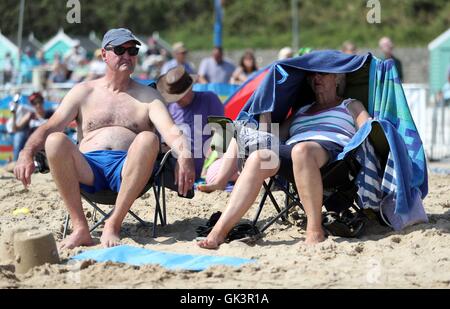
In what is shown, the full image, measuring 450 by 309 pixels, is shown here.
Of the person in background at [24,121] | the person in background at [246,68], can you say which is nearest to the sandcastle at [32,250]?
the person in background at [24,121]

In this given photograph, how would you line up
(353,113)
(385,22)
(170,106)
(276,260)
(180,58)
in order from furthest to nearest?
1. (385,22)
2. (180,58)
3. (170,106)
4. (353,113)
5. (276,260)

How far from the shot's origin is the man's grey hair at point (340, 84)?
18.5 ft

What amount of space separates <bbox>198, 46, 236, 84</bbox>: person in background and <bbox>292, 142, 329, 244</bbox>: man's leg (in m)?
8.38

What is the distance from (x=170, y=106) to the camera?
805 cm

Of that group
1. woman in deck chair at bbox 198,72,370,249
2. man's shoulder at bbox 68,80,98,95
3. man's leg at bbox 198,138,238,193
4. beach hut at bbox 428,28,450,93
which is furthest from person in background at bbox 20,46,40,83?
woman in deck chair at bbox 198,72,370,249

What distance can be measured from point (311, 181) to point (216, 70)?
8680 millimetres

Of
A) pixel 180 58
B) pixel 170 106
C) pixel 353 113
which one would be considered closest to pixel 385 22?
pixel 180 58

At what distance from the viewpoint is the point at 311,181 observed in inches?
198

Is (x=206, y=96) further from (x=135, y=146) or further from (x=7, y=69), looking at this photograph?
(x=7, y=69)

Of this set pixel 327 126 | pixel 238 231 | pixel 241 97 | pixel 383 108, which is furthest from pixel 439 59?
pixel 238 231

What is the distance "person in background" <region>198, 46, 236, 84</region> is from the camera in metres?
13.4

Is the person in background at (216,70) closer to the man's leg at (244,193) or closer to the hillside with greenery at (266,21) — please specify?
the man's leg at (244,193)
